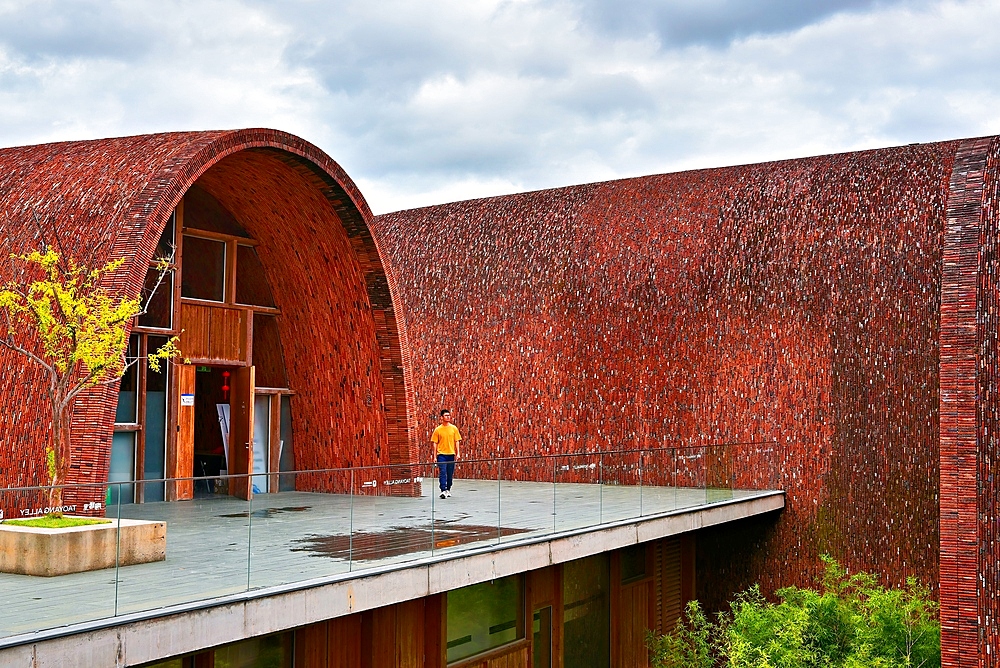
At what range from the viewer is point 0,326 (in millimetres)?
12398

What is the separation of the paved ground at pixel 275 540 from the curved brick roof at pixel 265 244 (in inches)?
141

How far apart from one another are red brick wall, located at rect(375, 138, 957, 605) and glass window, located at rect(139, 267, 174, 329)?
7753mm

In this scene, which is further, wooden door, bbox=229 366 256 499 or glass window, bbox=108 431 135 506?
wooden door, bbox=229 366 256 499

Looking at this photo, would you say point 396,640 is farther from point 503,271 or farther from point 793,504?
point 503,271

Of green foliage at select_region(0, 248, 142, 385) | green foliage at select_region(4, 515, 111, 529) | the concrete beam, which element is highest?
green foliage at select_region(0, 248, 142, 385)

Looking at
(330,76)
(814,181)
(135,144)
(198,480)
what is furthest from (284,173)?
(814,181)

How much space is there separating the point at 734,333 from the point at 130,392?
10.3 meters

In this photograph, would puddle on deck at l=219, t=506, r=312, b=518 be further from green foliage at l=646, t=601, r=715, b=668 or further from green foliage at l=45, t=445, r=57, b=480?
green foliage at l=646, t=601, r=715, b=668

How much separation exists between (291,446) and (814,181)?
33.8ft

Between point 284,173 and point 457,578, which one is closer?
point 457,578

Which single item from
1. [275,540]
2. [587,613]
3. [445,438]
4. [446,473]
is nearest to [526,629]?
[587,613]

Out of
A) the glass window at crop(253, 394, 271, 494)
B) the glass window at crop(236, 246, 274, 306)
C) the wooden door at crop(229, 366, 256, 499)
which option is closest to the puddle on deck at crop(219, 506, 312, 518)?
the wooden door at crop(229, 366, 256, 499)

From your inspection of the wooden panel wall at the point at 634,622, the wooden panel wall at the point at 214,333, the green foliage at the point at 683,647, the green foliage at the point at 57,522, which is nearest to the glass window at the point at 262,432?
the wooden panel wall at the point at 214,333

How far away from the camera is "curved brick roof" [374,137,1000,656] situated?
1769 cm
